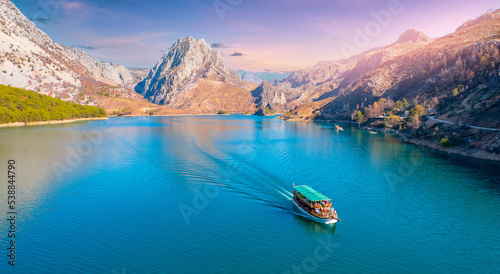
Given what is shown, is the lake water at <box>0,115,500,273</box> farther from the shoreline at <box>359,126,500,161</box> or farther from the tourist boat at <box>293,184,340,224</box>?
the shoreline at <box>359,126,500,161</box>

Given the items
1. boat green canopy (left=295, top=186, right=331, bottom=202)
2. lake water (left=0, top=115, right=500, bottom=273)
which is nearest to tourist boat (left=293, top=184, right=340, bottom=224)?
boat green canopy (left=295, top=186, right=331, bottom=202)

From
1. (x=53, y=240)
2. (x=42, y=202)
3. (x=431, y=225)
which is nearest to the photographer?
(x=53, y=240)

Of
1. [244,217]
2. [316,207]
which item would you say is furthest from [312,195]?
[244,217]

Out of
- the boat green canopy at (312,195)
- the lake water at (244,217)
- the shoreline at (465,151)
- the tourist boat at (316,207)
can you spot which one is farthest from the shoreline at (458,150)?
the tourist boat at (316,207)

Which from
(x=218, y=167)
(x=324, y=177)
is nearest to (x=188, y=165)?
(x=218, y=167)

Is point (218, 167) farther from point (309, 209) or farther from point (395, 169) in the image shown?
point (395, 169)

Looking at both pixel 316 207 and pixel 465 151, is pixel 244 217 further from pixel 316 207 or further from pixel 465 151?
pixel 465 151
